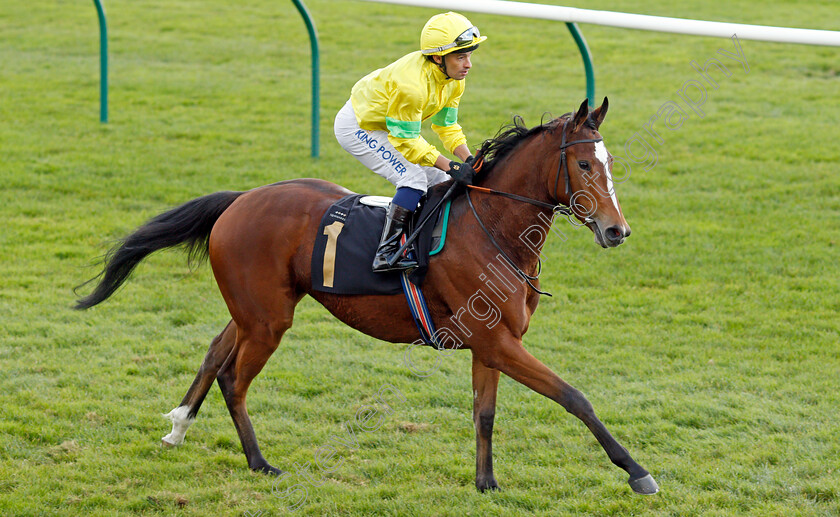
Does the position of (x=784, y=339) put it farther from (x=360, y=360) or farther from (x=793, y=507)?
(x=360, y=360)

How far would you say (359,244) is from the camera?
4.65 metres

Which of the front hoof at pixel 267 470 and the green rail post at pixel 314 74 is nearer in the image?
the front hoof at pixel 267 470

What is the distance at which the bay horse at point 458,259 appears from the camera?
407 cm

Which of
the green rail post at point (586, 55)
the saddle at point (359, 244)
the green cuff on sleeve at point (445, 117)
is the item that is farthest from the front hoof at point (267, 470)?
the green rail post at point (586, 55)

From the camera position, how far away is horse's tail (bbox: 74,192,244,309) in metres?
5.24

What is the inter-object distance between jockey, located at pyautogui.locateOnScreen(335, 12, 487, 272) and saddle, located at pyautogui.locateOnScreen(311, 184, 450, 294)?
7 cm

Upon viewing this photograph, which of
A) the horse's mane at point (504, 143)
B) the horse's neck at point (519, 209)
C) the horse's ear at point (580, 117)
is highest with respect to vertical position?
the horse's ear at point (580, 117)

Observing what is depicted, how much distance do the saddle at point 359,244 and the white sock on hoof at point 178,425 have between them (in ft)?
3.85

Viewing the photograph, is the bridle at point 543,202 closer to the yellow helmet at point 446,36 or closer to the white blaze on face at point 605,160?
the white blaze on face at point 605,160

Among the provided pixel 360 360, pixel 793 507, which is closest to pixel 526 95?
pixel 360 360

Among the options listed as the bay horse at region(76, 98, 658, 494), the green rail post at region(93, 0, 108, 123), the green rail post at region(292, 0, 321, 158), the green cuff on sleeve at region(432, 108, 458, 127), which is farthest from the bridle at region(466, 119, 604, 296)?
the green rail post at region(93, 0, 108, 123)

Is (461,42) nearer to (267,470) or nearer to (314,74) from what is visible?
(267,470)

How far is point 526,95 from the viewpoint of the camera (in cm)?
1255

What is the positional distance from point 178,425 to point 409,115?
2.26 m
